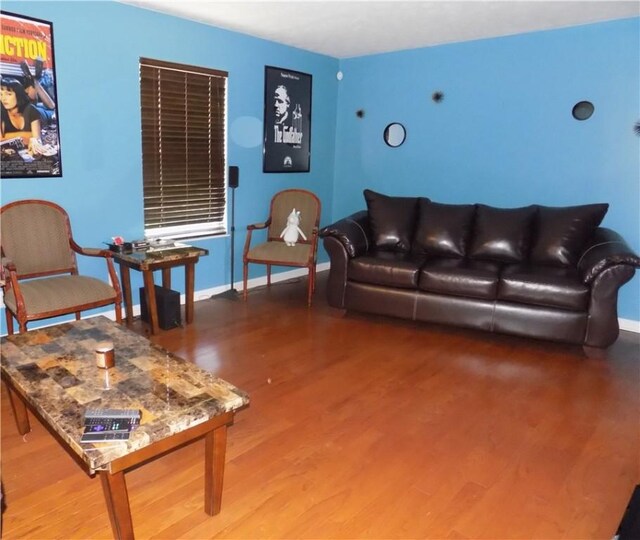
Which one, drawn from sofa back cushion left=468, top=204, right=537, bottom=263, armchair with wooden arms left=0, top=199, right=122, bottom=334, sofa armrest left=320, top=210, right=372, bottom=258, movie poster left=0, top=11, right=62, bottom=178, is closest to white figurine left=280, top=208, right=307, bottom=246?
sofa armrest left=320, top=210, right=372, bottom=258

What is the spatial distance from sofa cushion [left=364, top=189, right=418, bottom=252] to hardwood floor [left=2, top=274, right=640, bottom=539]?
1.04m

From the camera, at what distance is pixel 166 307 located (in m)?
3.56

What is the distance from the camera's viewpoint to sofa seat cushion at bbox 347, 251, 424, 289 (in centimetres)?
366

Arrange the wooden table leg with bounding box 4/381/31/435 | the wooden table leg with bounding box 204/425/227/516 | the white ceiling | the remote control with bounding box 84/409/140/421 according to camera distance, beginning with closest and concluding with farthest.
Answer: the remote control with bounding box 84/409/140/421
the wooden table leg with bounding box 204/425/227/516
the wooden table leg with bounding box 4/381/31/435
the white ceiling

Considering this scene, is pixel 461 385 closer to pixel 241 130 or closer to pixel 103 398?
pixel 103 398

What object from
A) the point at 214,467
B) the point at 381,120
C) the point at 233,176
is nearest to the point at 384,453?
the point at 214,467

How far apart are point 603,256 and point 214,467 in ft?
8.96

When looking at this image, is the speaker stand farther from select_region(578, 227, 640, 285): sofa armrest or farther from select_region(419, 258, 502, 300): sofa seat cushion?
select_region(578, 227, 640, 285): sofa armrest

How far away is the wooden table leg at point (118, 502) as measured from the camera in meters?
1.51

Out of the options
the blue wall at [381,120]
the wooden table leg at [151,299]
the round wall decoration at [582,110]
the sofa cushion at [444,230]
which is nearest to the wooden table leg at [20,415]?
the wooden table leg at [151,299]

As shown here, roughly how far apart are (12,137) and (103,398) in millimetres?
2166

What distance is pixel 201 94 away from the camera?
407cm

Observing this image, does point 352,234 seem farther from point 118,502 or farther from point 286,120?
point 118,502

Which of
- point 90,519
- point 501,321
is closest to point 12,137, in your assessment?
point 90,519
